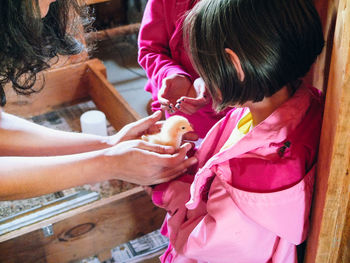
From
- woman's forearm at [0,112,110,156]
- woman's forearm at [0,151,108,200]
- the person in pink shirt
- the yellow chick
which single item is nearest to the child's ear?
the person in pink shirt

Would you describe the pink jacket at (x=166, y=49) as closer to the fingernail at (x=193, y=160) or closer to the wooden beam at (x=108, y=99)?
the fingernail at (x=193, y=160)

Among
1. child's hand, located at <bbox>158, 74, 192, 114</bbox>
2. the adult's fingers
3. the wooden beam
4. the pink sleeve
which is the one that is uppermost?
the pink sleeve

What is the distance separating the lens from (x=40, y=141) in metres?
1.29

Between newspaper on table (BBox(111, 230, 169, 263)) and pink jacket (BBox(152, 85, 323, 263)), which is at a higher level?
pink jacket (BBox(152, 85, 323, 263))

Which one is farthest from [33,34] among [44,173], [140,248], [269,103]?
[140,248]

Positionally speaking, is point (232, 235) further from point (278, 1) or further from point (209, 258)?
point (278, 1)

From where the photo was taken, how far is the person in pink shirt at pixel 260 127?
74 cm

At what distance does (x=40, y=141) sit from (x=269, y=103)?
0.79m

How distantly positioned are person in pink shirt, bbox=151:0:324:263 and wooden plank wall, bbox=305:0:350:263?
5 cm

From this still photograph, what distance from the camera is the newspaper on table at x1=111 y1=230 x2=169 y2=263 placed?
1.49 meters

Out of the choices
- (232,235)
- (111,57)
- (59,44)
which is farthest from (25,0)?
(111,57)

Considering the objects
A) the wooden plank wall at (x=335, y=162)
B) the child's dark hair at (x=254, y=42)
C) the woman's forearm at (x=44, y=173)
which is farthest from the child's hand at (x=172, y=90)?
the wooden plank wall at (x=335, y=162)

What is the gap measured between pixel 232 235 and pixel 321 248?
0.60 ft

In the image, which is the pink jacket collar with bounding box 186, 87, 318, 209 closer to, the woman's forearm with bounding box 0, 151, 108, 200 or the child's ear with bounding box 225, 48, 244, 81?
the child's ear with bounding box 225, 48, 244, 81
